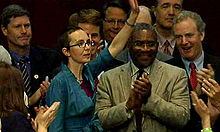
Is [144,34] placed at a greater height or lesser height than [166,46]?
greater

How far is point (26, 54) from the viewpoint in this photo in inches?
272

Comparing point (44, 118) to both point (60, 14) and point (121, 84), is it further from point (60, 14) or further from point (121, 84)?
point (60, 14)

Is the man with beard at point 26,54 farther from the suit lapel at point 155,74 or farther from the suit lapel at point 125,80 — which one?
the suit lapel at point 155,74

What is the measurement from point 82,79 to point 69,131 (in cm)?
42

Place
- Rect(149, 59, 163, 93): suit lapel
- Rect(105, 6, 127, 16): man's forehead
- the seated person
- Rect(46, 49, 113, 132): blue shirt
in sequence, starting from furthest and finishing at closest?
1. Rect(105, 6, 127, 16): man's forehead
2. Rect(46, 49, 113, 132): blue shirt
3. Rect(149, 59, 163, 93): suit lapel
4. the seated person

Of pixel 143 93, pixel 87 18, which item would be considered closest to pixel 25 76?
pixel 87 18

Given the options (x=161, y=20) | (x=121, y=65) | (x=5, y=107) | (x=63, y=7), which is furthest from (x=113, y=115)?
(x=63, y=7)

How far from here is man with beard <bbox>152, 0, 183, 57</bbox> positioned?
271 inches

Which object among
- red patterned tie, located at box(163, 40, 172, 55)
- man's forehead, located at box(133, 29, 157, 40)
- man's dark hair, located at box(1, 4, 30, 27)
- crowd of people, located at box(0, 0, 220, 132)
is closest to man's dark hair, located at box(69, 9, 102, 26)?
crowd of people, located at box(0, 0, 220, 132)

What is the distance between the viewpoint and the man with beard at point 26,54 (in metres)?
6.80

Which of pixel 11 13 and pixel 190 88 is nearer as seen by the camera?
pixel 190 88

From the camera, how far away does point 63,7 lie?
842 cm

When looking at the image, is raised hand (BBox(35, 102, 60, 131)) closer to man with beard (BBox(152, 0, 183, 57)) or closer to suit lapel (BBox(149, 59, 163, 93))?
suit lapel (BBox(149, 59, 163, 93))

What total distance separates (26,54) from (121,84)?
1.28 metres
